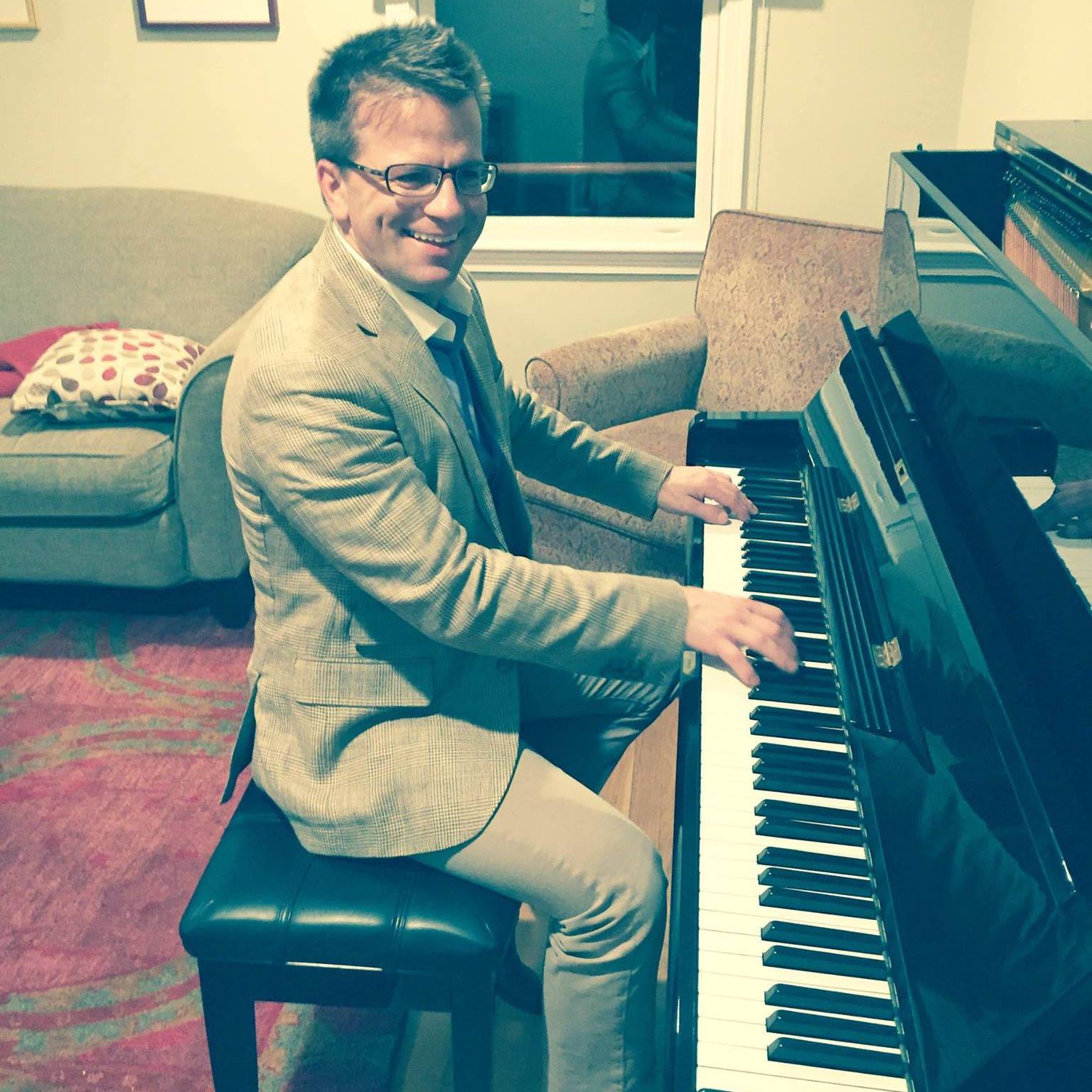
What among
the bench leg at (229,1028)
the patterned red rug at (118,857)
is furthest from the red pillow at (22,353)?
the bench leg at (229,1028)

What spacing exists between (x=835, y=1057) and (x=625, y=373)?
81.1 inches

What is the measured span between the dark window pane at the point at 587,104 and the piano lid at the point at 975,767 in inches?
99.2

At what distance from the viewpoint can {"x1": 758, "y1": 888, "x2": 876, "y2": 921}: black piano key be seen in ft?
3.01

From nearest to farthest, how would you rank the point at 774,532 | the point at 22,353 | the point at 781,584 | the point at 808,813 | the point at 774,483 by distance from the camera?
A: 1. the point at 808,813
2. the point at 781,584
3. the point at 774,532
4. the point at 774,483
5. the point at 22,353

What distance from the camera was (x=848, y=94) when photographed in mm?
3150

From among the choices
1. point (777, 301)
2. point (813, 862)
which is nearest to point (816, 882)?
point (813, 862)

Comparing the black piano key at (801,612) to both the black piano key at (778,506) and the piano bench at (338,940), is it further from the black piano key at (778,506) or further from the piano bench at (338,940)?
the piano bench at (338,940)

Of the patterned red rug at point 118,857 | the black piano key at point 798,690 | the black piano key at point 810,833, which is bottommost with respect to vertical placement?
the patterned red rug at point 118,857

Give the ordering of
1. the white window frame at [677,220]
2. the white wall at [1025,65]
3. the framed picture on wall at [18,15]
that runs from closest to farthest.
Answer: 1. the white wall at [1025,65]
2. the white window frame at [677,220]
3. the framed picture on wall at [18,15]

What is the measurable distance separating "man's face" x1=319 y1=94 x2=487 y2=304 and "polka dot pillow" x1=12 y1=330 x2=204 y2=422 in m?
1.58

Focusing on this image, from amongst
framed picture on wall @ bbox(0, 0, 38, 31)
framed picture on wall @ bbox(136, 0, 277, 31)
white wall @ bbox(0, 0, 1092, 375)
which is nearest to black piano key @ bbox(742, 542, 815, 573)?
white wall @ bbox(0, 0, 1092, 375)

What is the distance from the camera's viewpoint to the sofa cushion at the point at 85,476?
266 cm

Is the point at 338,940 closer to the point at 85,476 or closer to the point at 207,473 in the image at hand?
the point at 207,473

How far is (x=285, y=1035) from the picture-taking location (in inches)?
66.5
